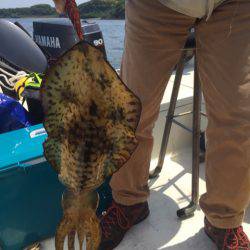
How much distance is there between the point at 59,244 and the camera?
4.31 ft

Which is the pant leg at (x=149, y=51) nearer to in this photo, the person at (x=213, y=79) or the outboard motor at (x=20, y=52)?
the person at (x=213, y=79)

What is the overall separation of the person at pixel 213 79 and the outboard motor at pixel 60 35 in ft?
5.74

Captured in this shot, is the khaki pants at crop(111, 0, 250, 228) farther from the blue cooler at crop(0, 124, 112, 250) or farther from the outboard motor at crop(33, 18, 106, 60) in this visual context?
the outboard motor at crop(33, 18, 106, 60)

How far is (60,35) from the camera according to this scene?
146 inches

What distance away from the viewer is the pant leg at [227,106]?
162 centimetres

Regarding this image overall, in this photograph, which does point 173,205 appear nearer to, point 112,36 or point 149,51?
point 149,51

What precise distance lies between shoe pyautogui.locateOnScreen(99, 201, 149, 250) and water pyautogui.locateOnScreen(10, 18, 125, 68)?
119 inches

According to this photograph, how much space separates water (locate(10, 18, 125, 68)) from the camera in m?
5.57

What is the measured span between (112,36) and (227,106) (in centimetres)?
707

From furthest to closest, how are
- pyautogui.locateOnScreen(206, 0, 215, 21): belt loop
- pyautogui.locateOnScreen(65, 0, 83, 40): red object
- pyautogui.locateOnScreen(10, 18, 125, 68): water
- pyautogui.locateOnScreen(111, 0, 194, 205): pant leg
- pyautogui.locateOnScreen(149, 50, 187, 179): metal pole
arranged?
1. pyautogui.locateOnScreen(10, 18, 125, 68): water
2. pyautogui.locateOnScreen(149, 50, 187, 179): metal pole
3. pyautogui.locateOnScreen(111, 0, 194, 205): pant leg
4. pyautogui.locateOnScreen(206, 0, 215, 21): belt loop
5. pyautogui.locateOnScreen(65, 0, 83, 40): red object

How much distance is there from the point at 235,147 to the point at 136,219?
2.53 ft

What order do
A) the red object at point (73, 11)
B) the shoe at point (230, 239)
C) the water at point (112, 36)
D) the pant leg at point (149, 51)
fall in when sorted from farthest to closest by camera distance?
the water at point (112, 36) → the shoe at point (230, 239) → the pant leg at point (149, 51) → the red object at point (73, 11)

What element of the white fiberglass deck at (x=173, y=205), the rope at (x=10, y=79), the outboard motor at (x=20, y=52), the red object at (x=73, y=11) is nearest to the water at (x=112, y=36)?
the outboard motor at (x=20, y=52)

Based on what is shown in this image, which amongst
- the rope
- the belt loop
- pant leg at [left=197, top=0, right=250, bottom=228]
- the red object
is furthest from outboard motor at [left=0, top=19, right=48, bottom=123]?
the red object
